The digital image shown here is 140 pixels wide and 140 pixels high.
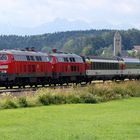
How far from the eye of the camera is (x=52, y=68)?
50844 mm

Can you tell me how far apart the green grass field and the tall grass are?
Answer: 3041mm

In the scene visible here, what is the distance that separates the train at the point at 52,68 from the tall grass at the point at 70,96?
927 centimetres

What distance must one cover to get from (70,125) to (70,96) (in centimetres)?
1218

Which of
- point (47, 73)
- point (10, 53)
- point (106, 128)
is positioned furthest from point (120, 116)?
point (47, 73)

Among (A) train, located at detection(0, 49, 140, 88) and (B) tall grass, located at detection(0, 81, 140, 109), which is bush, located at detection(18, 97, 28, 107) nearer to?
(B) tall grass, located at detection(0, 81, 140, 109)

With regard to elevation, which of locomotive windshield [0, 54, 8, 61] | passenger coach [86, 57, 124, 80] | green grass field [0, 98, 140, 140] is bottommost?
passenger coach [86, 57, 124, 80]

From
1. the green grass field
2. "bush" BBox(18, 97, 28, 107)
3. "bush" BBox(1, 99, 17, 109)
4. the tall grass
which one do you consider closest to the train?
the tall grass

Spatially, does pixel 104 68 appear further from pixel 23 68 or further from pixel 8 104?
pixel 8 104

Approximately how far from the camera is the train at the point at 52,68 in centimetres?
4316

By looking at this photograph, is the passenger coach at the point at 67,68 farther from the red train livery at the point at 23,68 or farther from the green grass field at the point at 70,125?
the green grass field at the point at 70,125

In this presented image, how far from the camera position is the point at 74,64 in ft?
184

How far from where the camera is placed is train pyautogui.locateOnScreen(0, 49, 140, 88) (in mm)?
43156

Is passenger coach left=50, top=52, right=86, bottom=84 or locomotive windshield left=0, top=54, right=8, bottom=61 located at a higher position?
locomotive windshield left=0, top=54, right=8, bottom=61

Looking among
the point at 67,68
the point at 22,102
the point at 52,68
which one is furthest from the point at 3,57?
the point at 22,102
